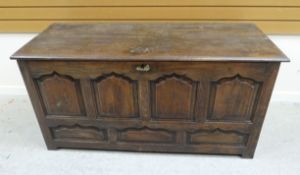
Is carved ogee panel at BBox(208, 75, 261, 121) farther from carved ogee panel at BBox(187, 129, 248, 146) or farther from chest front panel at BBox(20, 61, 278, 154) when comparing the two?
carved ogee panel at BBox(187, 129, 248, 146)

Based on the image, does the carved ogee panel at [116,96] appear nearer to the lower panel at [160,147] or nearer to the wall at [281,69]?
the lower panel at [160,147]

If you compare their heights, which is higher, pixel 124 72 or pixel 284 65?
pixel 124 72

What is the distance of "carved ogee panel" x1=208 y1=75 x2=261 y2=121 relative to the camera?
3.98 ft

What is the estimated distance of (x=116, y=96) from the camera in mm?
1317

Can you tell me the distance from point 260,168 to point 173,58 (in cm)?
92

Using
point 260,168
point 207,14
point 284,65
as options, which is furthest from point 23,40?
point 284,65

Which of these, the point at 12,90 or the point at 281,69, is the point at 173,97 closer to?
the point at 281,69

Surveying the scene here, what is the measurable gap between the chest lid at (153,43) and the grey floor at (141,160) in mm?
723

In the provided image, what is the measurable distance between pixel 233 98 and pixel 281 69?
913 millimetres

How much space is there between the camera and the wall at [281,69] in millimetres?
1795

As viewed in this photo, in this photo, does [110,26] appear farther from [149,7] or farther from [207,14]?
[207,14]

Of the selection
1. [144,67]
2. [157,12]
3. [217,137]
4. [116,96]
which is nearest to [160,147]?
[217,137]

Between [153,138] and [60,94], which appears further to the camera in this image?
[153,138]

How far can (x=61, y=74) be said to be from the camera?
1.26 m
